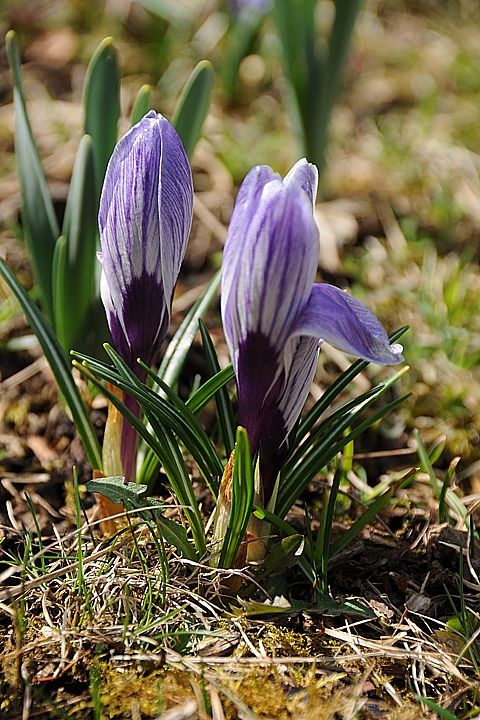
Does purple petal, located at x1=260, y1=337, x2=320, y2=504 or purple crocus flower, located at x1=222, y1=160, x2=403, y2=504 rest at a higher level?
purple crocus flower, located at x1=222, y1=160, x2=403, y2=504

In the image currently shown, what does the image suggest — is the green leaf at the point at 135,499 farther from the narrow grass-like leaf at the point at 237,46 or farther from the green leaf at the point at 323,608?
the narrow grass-like leaf at the point at 237,46

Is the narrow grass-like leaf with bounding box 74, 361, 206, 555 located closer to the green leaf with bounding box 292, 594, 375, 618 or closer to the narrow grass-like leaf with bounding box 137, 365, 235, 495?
the narrow grass-like leaf with bounding box 137, 365, 235, 495

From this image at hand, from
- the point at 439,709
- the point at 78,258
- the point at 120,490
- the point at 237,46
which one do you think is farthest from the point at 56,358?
the point at 237,46

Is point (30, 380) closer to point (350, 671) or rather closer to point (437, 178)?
point (350, 671)

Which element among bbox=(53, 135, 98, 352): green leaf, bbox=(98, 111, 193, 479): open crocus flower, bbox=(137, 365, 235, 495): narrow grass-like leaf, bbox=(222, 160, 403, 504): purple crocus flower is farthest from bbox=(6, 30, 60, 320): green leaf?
bbox=(222, 160, 403, 504): purple crocus flower

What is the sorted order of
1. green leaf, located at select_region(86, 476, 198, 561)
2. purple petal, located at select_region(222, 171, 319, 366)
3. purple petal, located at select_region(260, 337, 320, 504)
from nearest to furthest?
purple petal, located at select_region(222, 171, 319, 366) < purple petal, located at select_region(260, 337, 320, 504) < green leaf, located at select_region(86, 476, 198, 561)

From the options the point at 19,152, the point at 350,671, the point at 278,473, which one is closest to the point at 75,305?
the point at 19,152

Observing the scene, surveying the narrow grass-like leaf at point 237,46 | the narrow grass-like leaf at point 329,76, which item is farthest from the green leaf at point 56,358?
the narrow grass-like leaf at point 237,46
